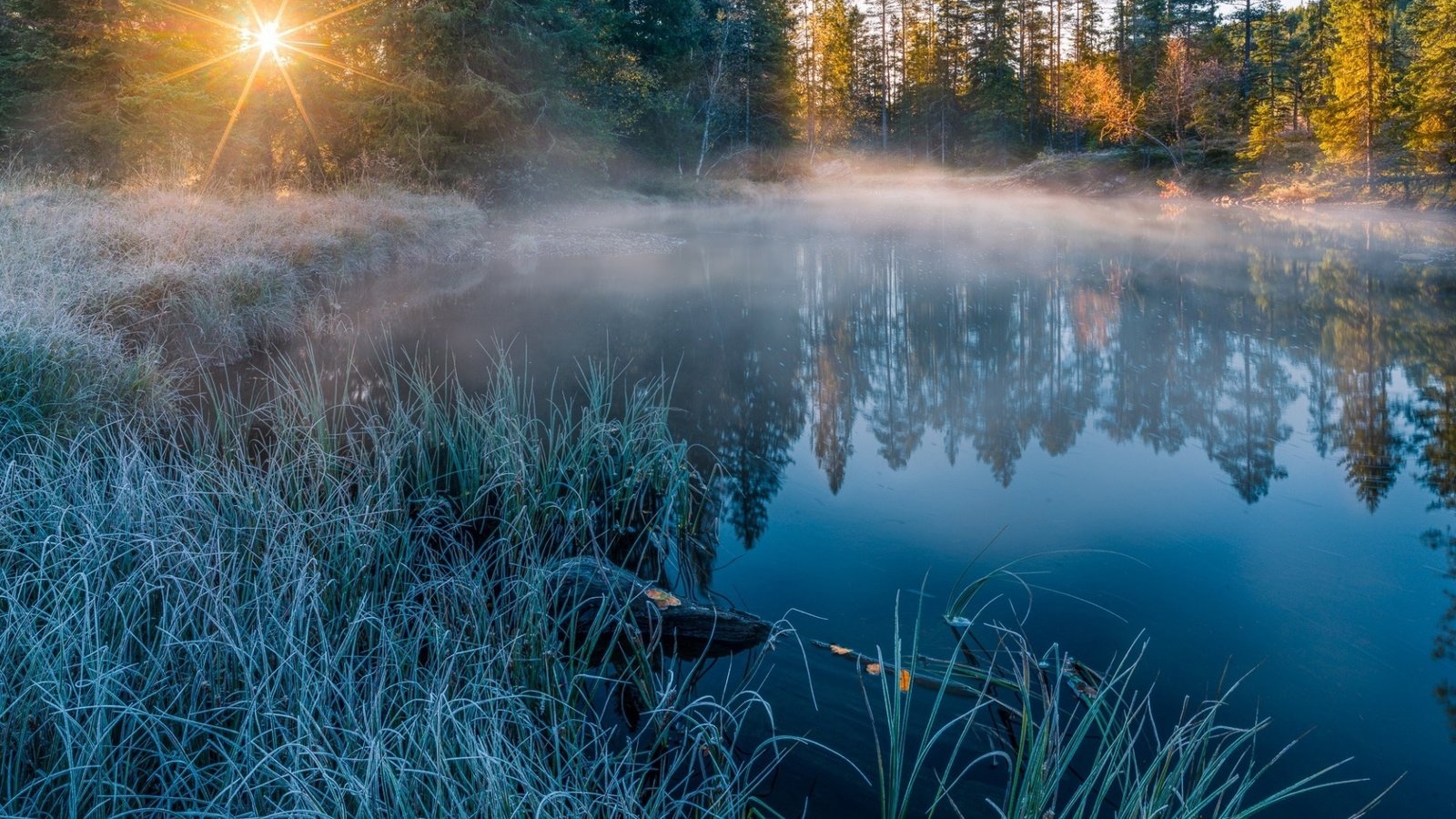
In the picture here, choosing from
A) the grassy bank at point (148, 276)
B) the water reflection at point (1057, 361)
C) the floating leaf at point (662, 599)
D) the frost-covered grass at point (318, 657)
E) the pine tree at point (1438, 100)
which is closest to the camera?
the frost-covered grass at point (318, 657)

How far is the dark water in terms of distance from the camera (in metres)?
3.60

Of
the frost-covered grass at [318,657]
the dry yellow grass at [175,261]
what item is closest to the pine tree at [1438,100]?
the dry yellow grass at [175,261]

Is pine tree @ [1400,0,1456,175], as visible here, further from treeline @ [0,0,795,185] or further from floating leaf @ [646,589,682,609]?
floating leaf @ [646,589,682,609]

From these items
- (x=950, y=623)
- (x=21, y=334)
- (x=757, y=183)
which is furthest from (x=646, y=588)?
(x=757, y=183)

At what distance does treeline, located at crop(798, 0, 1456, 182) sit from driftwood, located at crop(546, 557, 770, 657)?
89.8 ft

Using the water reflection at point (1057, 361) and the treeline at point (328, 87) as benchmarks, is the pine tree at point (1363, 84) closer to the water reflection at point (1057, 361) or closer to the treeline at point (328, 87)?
the water reflection at point (1057, 361)

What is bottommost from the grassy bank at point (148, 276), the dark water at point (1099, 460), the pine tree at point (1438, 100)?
the dark water at point (1099, 460)

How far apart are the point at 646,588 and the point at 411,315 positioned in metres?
9.60

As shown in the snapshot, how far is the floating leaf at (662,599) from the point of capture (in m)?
3.82

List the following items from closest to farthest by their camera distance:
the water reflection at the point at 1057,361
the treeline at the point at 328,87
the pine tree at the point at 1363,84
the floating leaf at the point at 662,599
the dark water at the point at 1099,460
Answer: the dark water at the point at 1099,460 < the floating leaf at the point at 662,599 < the water reflection at the point at 1057,361 < the treeline at the point at 328,87 < the pine tree at the point at 1363,84

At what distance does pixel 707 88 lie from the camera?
123ft

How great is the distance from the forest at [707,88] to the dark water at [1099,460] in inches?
308

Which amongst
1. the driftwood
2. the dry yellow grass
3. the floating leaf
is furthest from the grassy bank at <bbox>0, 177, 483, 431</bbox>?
the floating leaf

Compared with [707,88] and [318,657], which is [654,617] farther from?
[707,88]
